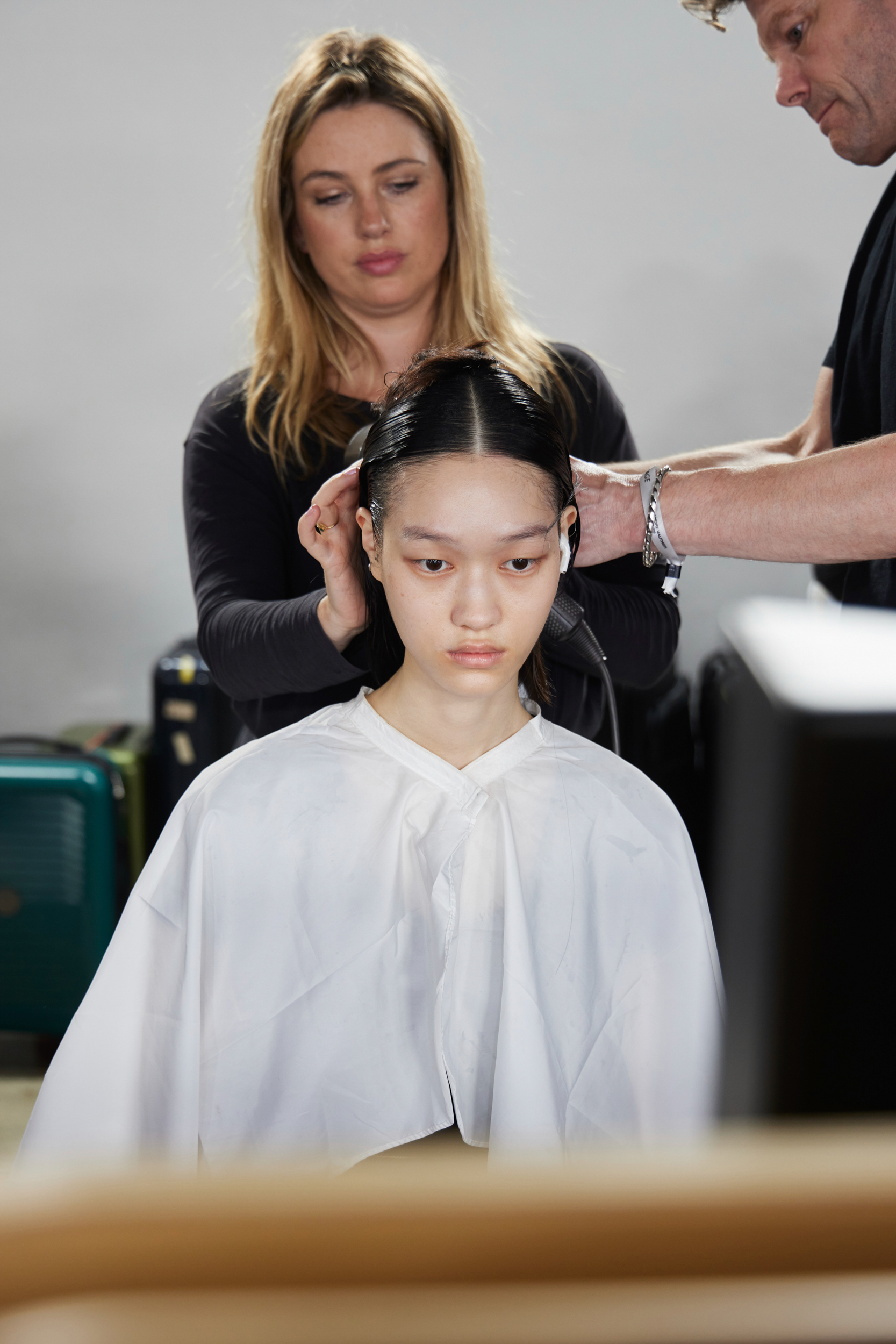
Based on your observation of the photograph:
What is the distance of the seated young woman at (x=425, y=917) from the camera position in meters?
1.07

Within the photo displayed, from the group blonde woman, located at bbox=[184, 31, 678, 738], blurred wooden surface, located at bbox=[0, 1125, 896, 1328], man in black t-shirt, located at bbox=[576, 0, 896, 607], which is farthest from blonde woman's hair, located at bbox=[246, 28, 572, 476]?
blurred wooden surface, located at bbox=[0, 1125, 896, 1328]

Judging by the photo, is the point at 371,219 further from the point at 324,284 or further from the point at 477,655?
the point at 477,655

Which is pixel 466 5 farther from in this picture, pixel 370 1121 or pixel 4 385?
pixel 370 1121

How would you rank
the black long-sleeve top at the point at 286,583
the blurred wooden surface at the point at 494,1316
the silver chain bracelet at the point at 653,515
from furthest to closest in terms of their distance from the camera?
the black long-sleeve top at the point at 286,583 < the silver chain bracelet at the point at 653,515 < the blurred wooden surface at the point at 494,1316

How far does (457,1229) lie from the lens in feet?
1.16

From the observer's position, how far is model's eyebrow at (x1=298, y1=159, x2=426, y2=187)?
1122 millimetres

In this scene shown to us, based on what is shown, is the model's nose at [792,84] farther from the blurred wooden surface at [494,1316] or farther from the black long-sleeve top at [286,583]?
the blurred wooden surface at [494,1316]

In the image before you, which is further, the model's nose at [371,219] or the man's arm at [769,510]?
the model's nose at [371,219]

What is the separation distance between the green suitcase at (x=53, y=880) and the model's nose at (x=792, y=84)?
3.58 feet

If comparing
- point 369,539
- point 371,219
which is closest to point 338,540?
point 369,539

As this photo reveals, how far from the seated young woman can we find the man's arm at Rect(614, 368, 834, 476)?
0.68 feet

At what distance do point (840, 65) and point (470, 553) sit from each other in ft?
1.95

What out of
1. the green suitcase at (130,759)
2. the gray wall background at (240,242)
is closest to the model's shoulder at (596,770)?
the gray wall background at (240,242)

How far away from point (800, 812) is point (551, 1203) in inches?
12.7
